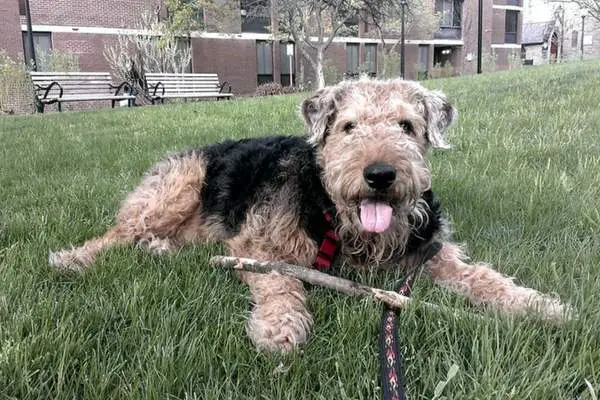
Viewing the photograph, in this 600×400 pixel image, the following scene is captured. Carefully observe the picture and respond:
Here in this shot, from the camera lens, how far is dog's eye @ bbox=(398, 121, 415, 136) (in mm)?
2625

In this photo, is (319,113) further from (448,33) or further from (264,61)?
(448,33)

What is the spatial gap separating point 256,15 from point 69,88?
13.7 m

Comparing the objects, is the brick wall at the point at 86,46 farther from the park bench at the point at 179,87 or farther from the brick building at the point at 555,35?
the brick building at the point at 555,35

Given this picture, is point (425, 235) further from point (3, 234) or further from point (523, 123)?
point (523, 123)

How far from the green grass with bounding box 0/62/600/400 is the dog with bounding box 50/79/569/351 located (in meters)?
0.13

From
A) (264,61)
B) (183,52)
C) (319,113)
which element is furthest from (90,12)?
(319,113)

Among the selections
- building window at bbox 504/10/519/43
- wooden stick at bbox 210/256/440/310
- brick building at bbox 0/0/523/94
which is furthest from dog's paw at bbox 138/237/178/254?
building window at bbox 504/10/519/43

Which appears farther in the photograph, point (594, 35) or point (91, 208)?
point (594, 35)

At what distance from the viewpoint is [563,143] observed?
4.88m

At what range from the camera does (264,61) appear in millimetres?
30766

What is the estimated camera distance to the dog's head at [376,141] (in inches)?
87.6

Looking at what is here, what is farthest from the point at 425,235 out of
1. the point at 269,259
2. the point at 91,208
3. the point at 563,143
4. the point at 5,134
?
the point at 5,134

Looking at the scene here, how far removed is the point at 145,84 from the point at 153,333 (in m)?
17.5

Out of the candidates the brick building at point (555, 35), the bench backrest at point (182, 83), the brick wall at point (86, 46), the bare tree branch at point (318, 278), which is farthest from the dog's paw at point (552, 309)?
the brick building at point (555, 35)
